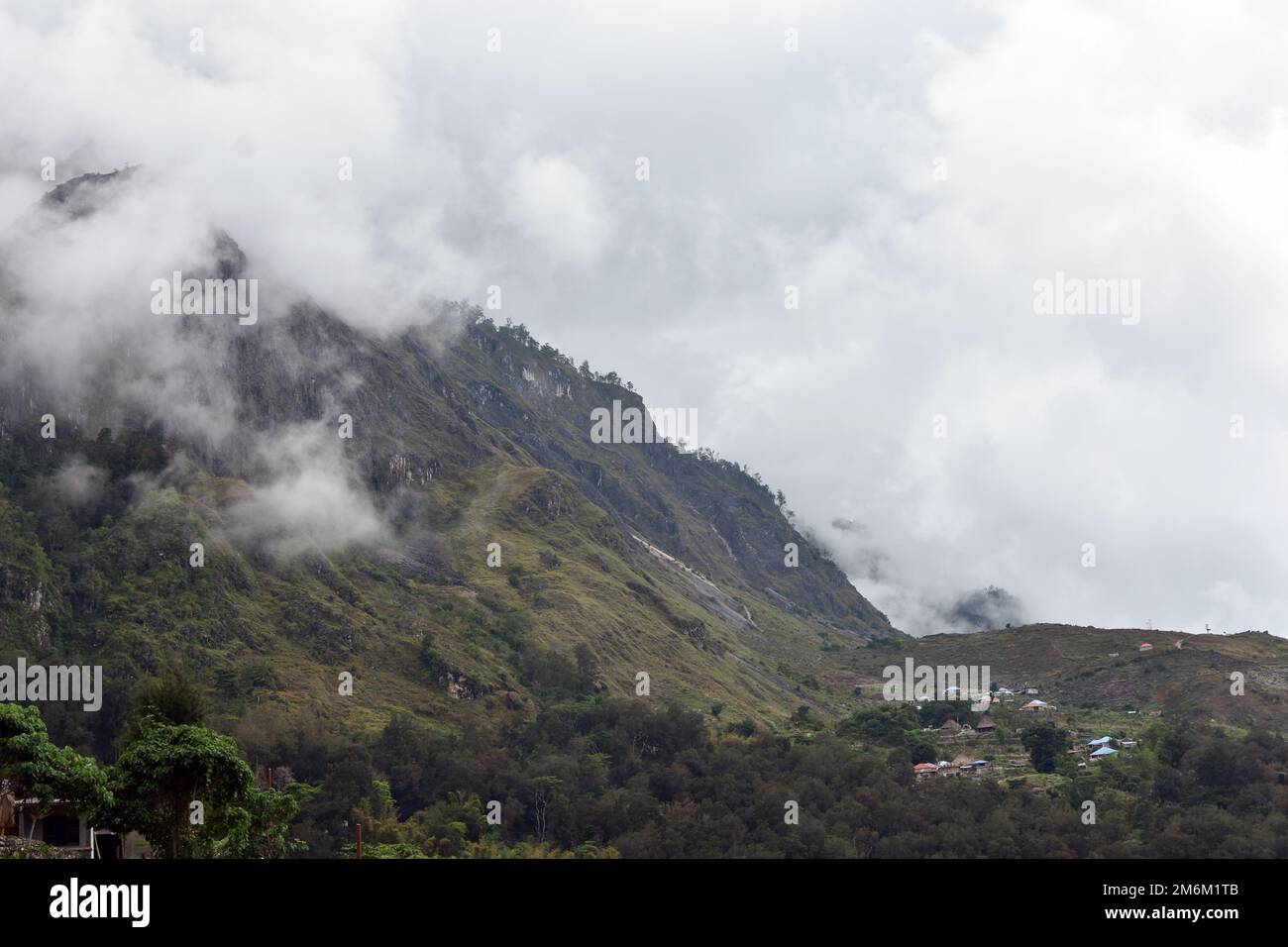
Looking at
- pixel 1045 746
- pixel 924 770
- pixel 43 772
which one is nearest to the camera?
pixel 43 772

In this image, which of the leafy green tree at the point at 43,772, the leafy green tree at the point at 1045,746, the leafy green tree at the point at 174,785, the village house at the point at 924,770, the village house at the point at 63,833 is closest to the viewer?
the leafy green tree at the point at 43,772

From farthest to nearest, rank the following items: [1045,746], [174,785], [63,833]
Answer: [1045,746] → [63,833] → [174,785]

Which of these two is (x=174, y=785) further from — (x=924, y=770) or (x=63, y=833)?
(x=924, y=770)

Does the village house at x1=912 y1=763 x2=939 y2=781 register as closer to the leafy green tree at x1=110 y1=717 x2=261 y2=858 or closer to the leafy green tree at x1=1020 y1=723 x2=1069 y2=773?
the leafy green tree at x1=1020 y1=723 x2=1069 y2=773

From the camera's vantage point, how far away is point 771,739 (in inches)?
5822

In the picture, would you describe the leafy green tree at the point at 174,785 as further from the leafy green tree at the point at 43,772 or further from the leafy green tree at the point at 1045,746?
the leafy green tree at the point at 1045,746

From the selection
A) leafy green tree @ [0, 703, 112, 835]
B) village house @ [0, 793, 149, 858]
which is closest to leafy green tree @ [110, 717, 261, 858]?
leafy green tree @ [0, 703, 112, 835]

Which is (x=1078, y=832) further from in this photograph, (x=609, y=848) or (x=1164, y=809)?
(x=609, y=848)

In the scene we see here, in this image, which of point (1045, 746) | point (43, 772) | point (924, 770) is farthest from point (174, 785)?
point (1045, 746)

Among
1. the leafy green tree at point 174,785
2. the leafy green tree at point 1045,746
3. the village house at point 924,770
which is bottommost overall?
the village house at point 924,770

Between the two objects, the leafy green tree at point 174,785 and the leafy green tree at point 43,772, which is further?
the leafy green tree at point 174,785

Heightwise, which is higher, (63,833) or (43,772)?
(43,772)

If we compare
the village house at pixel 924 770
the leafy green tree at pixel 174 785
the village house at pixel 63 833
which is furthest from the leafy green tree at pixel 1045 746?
the leafy green tree at pixel 174 785
